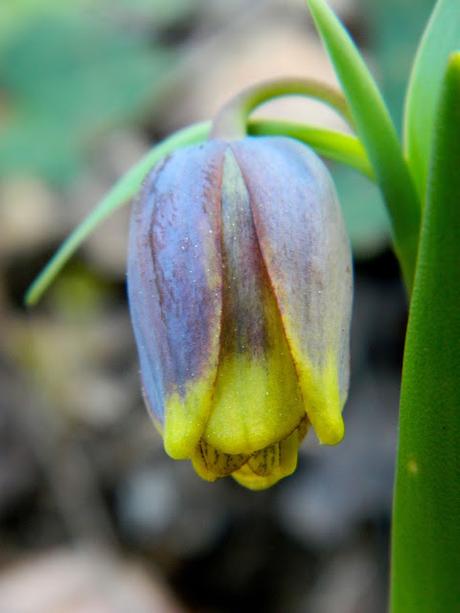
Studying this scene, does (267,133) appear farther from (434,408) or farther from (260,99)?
(434,408)

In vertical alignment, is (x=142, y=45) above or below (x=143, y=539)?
above

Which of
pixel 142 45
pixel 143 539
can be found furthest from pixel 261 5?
pixel 143 539

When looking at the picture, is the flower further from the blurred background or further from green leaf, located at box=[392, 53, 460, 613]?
the blurred background

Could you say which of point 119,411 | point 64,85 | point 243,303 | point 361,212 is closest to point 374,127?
point 243,303

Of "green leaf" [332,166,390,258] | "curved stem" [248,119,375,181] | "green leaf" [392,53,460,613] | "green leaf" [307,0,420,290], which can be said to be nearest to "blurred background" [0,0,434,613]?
"green leaf" [332,166,390,258]

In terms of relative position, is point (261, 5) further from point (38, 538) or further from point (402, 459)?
point (402, 459)

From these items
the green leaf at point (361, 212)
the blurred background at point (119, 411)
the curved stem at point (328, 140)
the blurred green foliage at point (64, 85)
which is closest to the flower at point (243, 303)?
the curved stem at point (328, 140)
